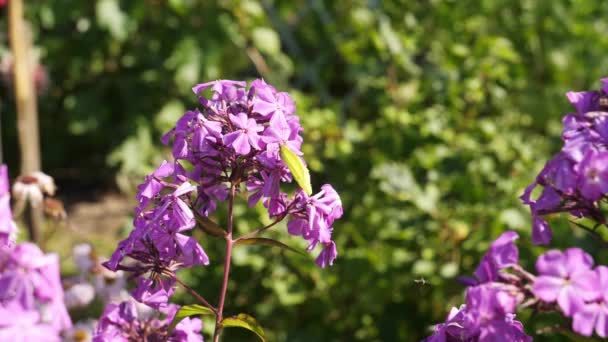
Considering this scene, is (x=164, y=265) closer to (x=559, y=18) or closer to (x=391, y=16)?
(x=391, y=16)

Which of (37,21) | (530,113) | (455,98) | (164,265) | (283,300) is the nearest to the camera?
(164,265)

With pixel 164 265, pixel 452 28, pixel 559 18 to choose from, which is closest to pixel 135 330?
pixel 164 265

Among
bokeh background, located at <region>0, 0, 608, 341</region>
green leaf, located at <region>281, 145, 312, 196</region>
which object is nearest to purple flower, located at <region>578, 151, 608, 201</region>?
green leaf, located at <region>281, 145, 312, 196</region>

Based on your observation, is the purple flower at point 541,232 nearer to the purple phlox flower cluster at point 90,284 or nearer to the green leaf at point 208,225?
the green leaf at point 208,225

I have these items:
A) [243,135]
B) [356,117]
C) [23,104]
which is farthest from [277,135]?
[356,117]

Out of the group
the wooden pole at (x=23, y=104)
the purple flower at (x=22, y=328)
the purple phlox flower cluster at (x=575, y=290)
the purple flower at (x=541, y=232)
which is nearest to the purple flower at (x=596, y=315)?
the purple phlox flower cluster at (x=575, y=290)

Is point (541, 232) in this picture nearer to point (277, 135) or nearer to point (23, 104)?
point (277, 135)

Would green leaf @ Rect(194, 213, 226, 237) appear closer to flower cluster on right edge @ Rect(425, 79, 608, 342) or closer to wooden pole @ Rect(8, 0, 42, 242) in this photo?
flower cluster on right edge @ Rect(425, 79, 608, 342)
